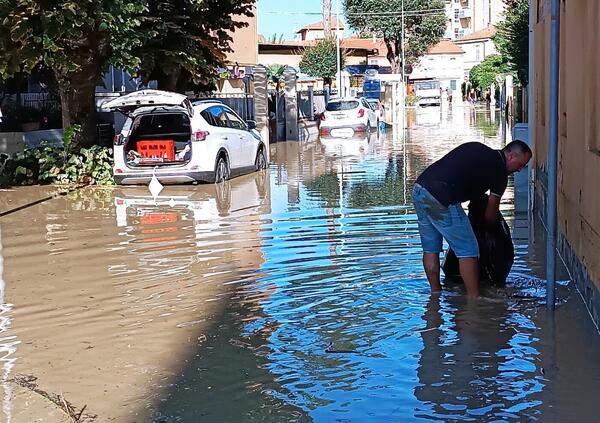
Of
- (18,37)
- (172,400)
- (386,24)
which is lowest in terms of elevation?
(172,400)

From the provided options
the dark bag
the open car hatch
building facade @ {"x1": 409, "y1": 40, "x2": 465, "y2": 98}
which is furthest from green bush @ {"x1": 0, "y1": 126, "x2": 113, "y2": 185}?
building facade @ {"x1": 409, "y1": 40, "x2": 465, "y2": 98}

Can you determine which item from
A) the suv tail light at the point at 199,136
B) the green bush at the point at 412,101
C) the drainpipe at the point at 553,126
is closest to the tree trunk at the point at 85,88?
the suv tail light at the point at 199,136

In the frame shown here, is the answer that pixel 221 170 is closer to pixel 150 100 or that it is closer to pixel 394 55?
pixel 150 100

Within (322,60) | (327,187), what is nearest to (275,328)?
(327,187)

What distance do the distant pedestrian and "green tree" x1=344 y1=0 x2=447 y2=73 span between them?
220ft

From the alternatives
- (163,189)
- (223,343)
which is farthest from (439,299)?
(163,189)

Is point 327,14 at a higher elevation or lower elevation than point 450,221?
higher

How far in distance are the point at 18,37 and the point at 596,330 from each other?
11975 mm

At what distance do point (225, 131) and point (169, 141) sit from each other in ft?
3.99

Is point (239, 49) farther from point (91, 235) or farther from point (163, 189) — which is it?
point (91, 235)

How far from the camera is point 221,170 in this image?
58.0 ft

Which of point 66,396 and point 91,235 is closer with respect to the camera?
point 66,396

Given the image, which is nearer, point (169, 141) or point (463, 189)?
point (463, 189)

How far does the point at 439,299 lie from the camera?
25.5 feet
